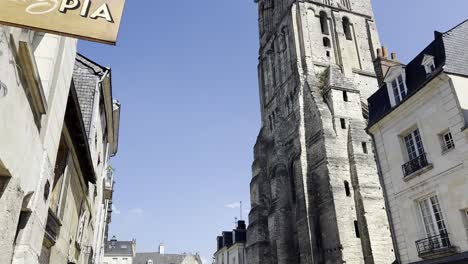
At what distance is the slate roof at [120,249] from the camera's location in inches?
2131

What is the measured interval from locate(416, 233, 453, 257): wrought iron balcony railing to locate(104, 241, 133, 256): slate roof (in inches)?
2031

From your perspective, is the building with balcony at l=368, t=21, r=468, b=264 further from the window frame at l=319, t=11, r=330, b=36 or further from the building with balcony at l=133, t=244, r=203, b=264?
the building with balcony at l=133, t=244, r=203, b=264

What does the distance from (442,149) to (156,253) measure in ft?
181

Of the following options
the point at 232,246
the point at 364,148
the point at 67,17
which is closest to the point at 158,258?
the point at 232,246

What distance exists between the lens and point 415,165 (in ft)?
33.9

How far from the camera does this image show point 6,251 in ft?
13.1

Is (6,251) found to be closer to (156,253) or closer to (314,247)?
(314,247)

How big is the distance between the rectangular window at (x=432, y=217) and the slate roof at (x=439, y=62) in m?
2.99

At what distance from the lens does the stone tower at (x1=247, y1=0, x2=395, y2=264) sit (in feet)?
67.2

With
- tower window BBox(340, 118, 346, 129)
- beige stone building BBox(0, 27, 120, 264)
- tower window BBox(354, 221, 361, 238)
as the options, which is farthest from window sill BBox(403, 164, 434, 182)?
tower window BBox(340, 118, 346, 129)

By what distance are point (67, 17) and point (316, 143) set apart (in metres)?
21.3

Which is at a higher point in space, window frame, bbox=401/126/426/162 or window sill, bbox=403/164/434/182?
window frame, bbox=401/126/426/162

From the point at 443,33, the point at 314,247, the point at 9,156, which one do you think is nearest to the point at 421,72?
the point at 443,33

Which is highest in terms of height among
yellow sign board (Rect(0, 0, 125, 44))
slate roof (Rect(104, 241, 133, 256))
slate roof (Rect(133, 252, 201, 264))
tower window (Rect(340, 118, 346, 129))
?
tower window (Rect(340, 118, 346, 129))
